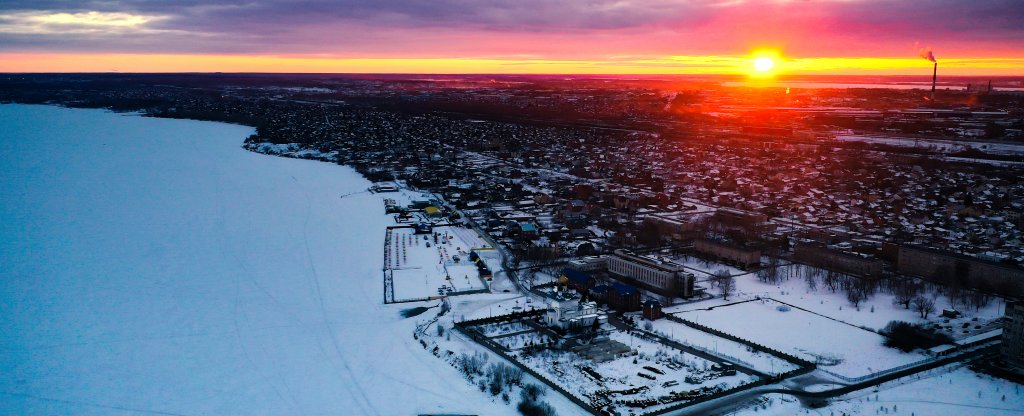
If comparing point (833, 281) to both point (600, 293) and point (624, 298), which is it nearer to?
point (624, 298)

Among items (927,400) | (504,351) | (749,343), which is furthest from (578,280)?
(927,400)

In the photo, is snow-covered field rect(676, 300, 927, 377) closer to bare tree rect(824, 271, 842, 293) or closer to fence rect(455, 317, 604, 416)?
bare tree rect(824, 271, 842, 293)

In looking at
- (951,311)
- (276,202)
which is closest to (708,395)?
(951,311)

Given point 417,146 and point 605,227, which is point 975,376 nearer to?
point 605,227

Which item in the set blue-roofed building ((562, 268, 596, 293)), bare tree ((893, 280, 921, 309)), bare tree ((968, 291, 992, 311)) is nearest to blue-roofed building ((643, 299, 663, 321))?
blue-roofed building ((562, 268, 596, 293))

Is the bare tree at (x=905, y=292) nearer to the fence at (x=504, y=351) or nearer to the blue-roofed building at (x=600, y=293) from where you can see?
the blue-roofed building at (x=600, y=293)
